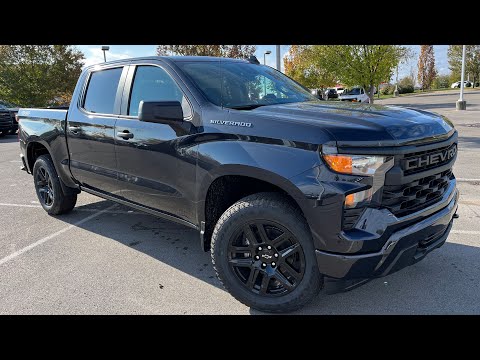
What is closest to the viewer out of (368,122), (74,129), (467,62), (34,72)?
(368,122)

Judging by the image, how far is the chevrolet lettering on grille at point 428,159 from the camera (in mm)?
2461

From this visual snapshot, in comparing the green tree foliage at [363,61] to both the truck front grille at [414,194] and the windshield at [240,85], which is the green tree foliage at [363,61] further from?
the truck front grille at [414,194]

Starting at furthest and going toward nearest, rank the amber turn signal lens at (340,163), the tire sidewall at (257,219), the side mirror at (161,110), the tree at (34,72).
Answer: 1. the tree at (34,72)
2. the side mirror at (161,110)
3. the tire sidewall at (257,219)
4. the amber turn signal lens at (340,163)

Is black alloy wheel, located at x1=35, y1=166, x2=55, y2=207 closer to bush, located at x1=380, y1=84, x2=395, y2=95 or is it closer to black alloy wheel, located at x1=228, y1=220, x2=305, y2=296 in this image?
black alloy wheel, located at x1=228, y1=220, x2=305, y2=296

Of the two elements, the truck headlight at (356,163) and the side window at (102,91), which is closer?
the truck headlight at (356,163)

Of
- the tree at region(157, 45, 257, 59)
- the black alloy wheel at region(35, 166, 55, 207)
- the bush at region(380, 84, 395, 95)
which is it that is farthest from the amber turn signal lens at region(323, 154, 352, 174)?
the bush at region(380, 84, 395, 95)

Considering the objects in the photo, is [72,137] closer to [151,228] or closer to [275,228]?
[151,228]

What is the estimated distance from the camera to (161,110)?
292 centimetres

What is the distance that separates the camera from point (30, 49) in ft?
77.2

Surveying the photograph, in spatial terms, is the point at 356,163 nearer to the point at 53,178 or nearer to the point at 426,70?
the point at 53,178

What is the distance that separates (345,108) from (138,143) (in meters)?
1.87

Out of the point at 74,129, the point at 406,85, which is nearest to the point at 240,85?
the point at 74,129

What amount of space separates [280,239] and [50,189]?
153 inches

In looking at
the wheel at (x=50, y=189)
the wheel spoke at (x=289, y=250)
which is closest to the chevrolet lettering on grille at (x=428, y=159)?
the wheel spoke at (x=289, y=250)
